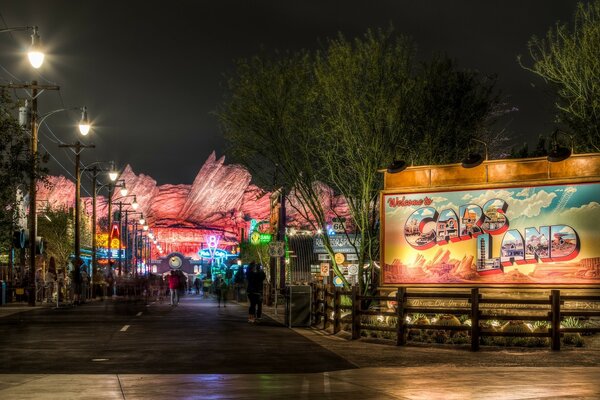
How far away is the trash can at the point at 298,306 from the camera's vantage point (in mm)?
25844

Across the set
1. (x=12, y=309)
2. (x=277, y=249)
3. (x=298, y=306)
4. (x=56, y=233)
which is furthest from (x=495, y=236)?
(x=56, y=233)

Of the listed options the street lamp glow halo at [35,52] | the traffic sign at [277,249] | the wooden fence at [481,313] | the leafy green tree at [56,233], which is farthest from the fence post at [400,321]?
the leafy green tree at [56,233]

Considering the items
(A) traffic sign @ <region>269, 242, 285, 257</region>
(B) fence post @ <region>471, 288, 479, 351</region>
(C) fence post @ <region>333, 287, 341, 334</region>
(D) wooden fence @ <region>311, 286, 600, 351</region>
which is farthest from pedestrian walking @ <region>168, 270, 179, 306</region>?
(B) fence post @ <region>471, 288, 479, 351</region>

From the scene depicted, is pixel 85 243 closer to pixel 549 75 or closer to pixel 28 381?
pixel 549 75

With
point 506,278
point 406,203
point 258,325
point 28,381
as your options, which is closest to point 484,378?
point 28,381

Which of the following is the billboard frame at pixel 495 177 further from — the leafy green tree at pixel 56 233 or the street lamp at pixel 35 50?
the leafy green tree at pixel 56 233

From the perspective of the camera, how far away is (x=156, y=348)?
1780cm

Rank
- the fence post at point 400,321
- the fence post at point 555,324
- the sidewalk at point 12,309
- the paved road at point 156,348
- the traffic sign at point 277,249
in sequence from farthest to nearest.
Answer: the sidewalk at point 12,309 → the traffic sign at point 277,249 → the fence post at point 400,321 → the fence post at point 555,324 → the paved road at point 156,348

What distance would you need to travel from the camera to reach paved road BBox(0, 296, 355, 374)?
47.6 ft

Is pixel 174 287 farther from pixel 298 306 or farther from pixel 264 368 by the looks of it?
pixel 264 368

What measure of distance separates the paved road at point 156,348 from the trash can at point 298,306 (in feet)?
1.62

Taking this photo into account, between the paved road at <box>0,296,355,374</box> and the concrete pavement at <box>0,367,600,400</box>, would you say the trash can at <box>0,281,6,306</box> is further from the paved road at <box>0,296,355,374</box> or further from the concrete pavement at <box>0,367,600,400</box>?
the concrete pavement at <box>0,367,600,400</box>

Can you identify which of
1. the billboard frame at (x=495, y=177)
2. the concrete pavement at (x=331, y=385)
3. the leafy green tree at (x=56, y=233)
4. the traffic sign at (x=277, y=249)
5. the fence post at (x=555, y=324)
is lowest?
the concrete pavement at (x=331, y=385)

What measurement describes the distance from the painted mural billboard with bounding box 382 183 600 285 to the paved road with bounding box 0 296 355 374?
12.2 ft
